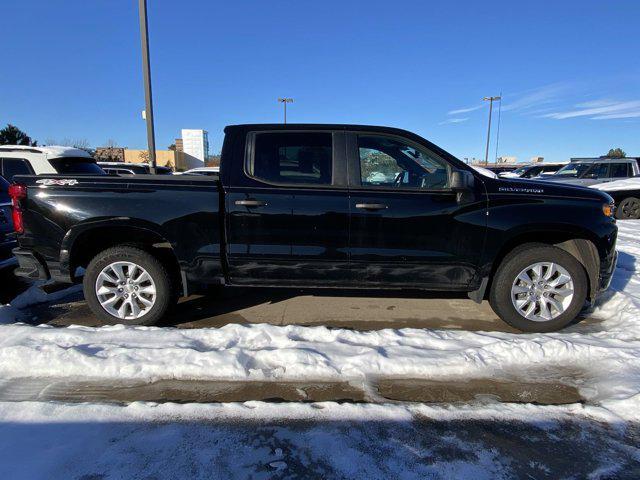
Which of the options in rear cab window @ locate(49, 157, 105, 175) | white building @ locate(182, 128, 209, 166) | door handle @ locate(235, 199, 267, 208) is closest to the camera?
door handle @ locate(235, 199, 267, 208)

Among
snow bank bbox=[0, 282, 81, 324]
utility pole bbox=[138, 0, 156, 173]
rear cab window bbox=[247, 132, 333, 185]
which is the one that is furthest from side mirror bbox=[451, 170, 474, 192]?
utility pole bbox=[138, 0, 156, 173]

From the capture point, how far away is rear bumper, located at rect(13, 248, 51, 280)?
380 cm

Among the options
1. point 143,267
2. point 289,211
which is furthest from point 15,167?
point 289,211

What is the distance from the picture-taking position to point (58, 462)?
2.06 meters

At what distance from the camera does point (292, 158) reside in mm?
3871

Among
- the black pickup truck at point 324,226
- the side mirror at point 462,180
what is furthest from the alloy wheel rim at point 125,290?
the side mirror at point 462,180

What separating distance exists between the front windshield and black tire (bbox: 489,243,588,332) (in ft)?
41.5

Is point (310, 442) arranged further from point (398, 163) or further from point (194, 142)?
point (194, 142)

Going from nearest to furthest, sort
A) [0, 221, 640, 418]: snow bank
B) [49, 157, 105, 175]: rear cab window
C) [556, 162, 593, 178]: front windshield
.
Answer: [0, 221, 640, 418]: snow bank, [49, 157, 105, 175]: rear cab window, [556, 162, 593, 178]: front windshield

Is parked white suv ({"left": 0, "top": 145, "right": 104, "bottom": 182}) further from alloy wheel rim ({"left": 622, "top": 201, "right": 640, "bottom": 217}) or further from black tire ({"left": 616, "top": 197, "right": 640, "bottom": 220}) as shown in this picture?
alloy wheel rim ({"left": 622, "top": 201, "right": 640, "bottom": 217})

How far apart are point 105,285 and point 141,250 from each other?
49 centimetres

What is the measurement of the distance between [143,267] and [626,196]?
48.4ft

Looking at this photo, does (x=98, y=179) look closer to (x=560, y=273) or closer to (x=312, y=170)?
(x=312, y=170)

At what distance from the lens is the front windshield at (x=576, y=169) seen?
1409 centimetres
